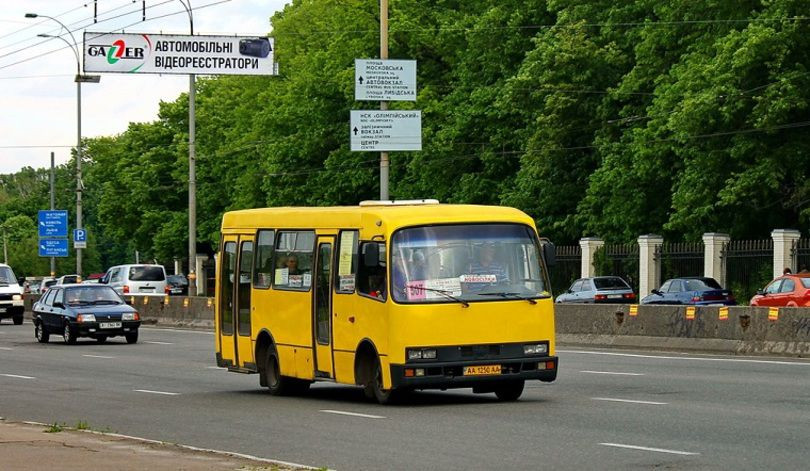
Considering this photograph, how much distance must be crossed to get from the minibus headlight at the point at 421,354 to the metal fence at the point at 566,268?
125ft

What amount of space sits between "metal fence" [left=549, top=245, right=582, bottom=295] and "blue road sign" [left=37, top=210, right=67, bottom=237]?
38355 mm

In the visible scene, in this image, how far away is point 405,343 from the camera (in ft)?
66.0

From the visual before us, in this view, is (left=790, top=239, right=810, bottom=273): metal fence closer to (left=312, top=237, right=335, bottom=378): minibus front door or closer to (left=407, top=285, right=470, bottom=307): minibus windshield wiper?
(left=312, top=237, right=335, bottom=378): minibus front door

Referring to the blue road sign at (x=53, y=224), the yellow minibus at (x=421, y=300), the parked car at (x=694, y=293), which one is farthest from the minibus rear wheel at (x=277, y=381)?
the blue road sign at (x=53, y=224)

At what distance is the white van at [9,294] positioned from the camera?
58.2 m

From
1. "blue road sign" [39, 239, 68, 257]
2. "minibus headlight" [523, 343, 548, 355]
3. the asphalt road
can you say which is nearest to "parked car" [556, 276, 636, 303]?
the asphalt road

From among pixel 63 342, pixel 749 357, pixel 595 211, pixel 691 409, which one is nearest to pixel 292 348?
pixel 691 409

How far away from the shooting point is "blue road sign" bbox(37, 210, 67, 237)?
3542 inches

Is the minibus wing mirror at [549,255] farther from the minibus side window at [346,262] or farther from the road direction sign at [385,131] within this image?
the road direction sign at [385,131]

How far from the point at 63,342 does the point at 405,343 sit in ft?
83.2

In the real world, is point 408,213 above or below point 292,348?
above

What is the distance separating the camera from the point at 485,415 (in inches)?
743

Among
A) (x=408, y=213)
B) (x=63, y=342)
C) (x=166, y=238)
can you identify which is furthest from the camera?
(x=166, y=238)

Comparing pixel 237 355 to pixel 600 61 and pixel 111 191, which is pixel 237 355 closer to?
pixel 600 61
